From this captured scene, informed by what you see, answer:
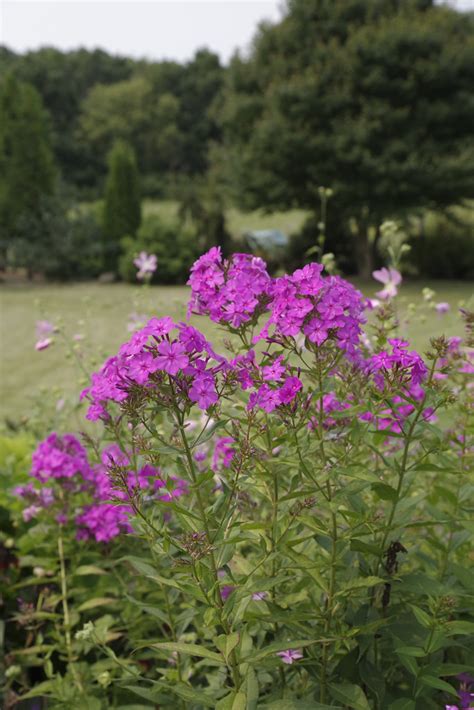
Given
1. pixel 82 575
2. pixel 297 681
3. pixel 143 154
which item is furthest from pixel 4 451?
pixel 143 154

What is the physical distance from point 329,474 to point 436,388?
33 cm

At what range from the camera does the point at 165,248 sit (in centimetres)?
1672

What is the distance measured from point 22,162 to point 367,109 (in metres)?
8.58

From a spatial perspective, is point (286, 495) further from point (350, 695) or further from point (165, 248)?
point (165, 248)

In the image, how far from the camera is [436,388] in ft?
5.23

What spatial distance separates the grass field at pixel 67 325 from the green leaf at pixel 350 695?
1766mm

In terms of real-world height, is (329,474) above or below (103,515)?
above

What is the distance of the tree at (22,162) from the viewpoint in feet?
55.9

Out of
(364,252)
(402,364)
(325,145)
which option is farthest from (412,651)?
(364,252)

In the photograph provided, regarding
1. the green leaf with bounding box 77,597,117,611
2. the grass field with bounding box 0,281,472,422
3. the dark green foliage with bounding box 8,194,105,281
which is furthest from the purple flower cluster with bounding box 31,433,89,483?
the dark green foliage with bounding box 8,194,105,281

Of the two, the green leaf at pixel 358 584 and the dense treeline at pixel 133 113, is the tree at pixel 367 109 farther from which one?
the dense treeline at pixel 133 113

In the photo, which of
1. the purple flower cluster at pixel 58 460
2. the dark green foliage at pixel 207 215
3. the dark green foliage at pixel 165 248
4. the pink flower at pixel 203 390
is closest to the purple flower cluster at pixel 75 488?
the purple flower cluster at pixel 58 460

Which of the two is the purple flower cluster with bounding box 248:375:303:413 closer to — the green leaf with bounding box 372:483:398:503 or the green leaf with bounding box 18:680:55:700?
the green leaf with bounding box 372:483:398:503

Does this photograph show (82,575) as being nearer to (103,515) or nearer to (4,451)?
(103,515)
